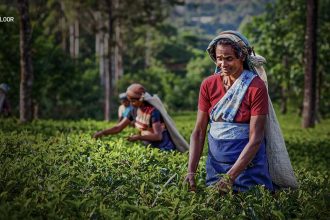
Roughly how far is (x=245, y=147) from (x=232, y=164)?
0.75 ft

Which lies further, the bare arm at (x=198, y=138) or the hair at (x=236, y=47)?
the bare arm at (x=198, y=138)

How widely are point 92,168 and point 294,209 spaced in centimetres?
174

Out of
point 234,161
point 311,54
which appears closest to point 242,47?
point 234,161

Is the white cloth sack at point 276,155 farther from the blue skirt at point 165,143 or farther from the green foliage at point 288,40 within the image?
the green foliage at point 288,40

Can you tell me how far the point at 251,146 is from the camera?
3.64 metres

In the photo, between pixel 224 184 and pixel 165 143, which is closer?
pixel 224 184

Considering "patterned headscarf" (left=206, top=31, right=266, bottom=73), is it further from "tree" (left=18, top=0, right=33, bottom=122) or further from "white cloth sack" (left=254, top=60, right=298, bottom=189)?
"tree" (left=18, top=0, right=33, bottom=122)

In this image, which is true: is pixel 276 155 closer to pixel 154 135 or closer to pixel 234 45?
pixel 234 45

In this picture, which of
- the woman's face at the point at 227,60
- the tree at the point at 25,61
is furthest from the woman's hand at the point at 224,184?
the tree at the point at 25,61

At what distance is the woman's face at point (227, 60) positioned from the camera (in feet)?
12.3

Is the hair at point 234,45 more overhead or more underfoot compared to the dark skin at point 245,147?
more overhead

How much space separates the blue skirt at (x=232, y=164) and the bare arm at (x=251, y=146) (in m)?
0.12

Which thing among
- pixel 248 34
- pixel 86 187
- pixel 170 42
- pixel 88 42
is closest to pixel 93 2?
pixel 248 34

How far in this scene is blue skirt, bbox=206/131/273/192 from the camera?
377 cm
